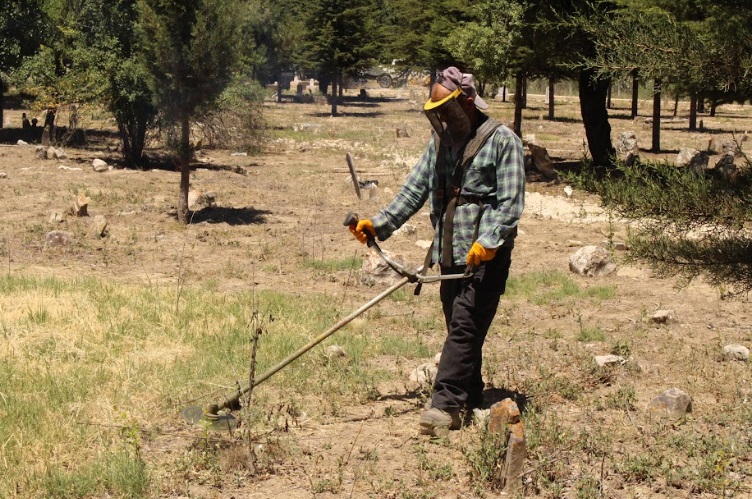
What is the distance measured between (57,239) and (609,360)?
8.49 m

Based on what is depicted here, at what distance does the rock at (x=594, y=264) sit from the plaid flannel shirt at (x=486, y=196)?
5565 millimetres

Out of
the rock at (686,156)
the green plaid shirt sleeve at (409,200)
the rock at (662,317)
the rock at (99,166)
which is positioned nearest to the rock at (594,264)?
the rock at (662,317)

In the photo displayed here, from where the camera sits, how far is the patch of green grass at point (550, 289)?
9.88 m

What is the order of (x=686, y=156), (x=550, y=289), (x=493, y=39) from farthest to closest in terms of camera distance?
(x=686, y=156), (x=493, y=39), (x=550, y=289)

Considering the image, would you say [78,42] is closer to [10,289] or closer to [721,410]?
[10,289]

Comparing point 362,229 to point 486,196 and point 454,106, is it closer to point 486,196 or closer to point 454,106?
point 486,196

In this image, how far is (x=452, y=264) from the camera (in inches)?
226

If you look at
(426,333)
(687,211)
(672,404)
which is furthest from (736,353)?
(426,333)

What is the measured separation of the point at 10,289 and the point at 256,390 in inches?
157

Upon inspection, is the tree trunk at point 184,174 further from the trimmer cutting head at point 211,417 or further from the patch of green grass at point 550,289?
the trimmer cutting head at point 211,417

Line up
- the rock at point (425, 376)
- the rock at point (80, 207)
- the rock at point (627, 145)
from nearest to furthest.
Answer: the rock at point (425, 376), the rock at point (80, 207), the rock at point (627, 145)

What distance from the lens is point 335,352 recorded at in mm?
7309

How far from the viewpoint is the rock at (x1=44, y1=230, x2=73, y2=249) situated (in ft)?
42.1

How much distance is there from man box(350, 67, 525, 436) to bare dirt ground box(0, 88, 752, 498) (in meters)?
0.36
